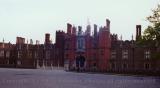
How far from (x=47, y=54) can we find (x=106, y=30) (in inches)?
796

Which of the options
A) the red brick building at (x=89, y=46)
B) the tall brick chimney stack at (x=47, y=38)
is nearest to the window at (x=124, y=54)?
the red brick building at (x=89, y=46)

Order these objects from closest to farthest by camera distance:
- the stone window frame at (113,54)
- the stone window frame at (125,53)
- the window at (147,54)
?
the window at (147,54), the stone window frame at (125,53), the stone window frame at (113,54)

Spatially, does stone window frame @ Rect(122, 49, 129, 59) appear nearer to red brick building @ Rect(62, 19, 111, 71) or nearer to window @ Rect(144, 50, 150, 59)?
red brick building @ Rect(62, 19, 111, 71)

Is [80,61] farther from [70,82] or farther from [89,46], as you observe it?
[70,82]

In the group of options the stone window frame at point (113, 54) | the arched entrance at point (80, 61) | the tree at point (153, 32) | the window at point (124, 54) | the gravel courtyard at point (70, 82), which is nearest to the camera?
the gravel courtyard at point (70, 82)

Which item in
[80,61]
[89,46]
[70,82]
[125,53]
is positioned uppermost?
[89,46]

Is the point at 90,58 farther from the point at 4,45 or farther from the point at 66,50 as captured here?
the point at 4,45

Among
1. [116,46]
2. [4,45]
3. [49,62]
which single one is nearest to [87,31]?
[116,46]

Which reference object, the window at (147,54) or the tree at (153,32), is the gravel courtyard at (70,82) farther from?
the window at (147,54)

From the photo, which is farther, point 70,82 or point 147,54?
point 147,54

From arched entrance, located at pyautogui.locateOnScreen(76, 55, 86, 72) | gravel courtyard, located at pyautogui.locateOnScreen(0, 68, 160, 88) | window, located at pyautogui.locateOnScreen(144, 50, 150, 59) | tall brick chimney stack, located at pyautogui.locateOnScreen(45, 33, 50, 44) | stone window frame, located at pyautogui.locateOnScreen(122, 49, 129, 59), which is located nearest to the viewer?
gravel courtyard, located at pyautogui.locateOnScreen(0, 68, 160, 88)

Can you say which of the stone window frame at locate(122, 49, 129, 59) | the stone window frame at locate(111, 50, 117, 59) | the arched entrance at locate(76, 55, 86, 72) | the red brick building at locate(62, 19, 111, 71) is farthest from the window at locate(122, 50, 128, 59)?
the arched entrance at locate(76, 55, 86, 72)

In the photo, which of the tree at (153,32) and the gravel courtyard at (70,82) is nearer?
the gravel courtyard at (70,82)

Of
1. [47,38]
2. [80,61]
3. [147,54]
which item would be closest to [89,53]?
[80,61]
